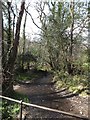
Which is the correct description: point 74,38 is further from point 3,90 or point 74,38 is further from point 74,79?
point 3,90

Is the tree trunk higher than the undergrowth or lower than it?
higher

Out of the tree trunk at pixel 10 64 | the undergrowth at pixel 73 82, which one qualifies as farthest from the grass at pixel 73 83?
the tree trunk at pixel 10 64

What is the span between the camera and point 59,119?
26.5 ft

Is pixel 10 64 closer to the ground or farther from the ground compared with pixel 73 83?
farther from the ground

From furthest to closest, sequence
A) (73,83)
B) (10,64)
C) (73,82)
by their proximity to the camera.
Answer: (73,82), (73,83), (10,64)

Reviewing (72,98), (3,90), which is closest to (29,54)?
(72,98)

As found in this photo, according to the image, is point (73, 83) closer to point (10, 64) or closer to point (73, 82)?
point (73, 82)

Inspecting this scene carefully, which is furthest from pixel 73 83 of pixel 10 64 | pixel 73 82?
pixel 10 64

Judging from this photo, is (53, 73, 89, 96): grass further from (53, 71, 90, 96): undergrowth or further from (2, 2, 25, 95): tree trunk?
(2, 2, 25, 95): tree trunk

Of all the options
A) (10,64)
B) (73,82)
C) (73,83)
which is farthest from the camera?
(73,82)

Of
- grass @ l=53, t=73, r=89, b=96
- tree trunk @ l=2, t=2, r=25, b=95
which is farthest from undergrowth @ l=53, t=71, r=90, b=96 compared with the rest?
tree trunk @ l=2, t=2, r=25, b=95

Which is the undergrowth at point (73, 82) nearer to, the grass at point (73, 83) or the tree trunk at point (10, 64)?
the grass at point (73, 83)

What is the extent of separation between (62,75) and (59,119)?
940 centimetres

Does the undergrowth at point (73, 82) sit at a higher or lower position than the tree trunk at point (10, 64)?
lower
